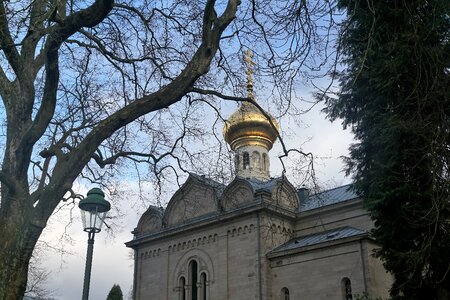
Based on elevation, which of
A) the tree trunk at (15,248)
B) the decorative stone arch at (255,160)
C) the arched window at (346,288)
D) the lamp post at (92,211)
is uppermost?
the decorative stone arch at (255,160)

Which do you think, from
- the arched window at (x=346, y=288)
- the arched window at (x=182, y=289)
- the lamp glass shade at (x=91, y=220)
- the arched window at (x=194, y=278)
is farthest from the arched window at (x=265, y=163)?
the lamp glass shade at (x=91, y=220)

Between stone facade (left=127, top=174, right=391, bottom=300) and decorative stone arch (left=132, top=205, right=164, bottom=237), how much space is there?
60 millimetres

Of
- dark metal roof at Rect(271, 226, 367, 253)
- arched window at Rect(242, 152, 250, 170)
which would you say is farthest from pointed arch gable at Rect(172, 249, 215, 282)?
arched window at Rect(242, 152, 250, 170)

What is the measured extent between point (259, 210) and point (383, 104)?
38.6ft

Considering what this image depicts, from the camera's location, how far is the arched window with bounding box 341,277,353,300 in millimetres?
20125

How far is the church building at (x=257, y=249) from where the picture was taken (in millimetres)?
20312

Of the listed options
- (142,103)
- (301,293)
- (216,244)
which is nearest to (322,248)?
(301,293)

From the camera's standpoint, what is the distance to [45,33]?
291 inches

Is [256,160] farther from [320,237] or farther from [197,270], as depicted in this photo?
[320,237]

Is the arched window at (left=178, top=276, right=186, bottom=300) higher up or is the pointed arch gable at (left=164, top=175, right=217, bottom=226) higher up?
the pointed arch gable at (left=164, top=175, right=217, bottom=226)

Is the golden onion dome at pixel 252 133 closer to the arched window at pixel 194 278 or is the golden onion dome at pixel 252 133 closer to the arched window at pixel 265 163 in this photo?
the arched window at pixel 265 163

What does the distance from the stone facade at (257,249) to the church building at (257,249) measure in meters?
0.04

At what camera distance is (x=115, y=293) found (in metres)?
33.8

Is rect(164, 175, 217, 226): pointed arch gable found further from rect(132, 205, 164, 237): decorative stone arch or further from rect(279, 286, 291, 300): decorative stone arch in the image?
rect(279, 286, 291, 300): decorative stone arch
